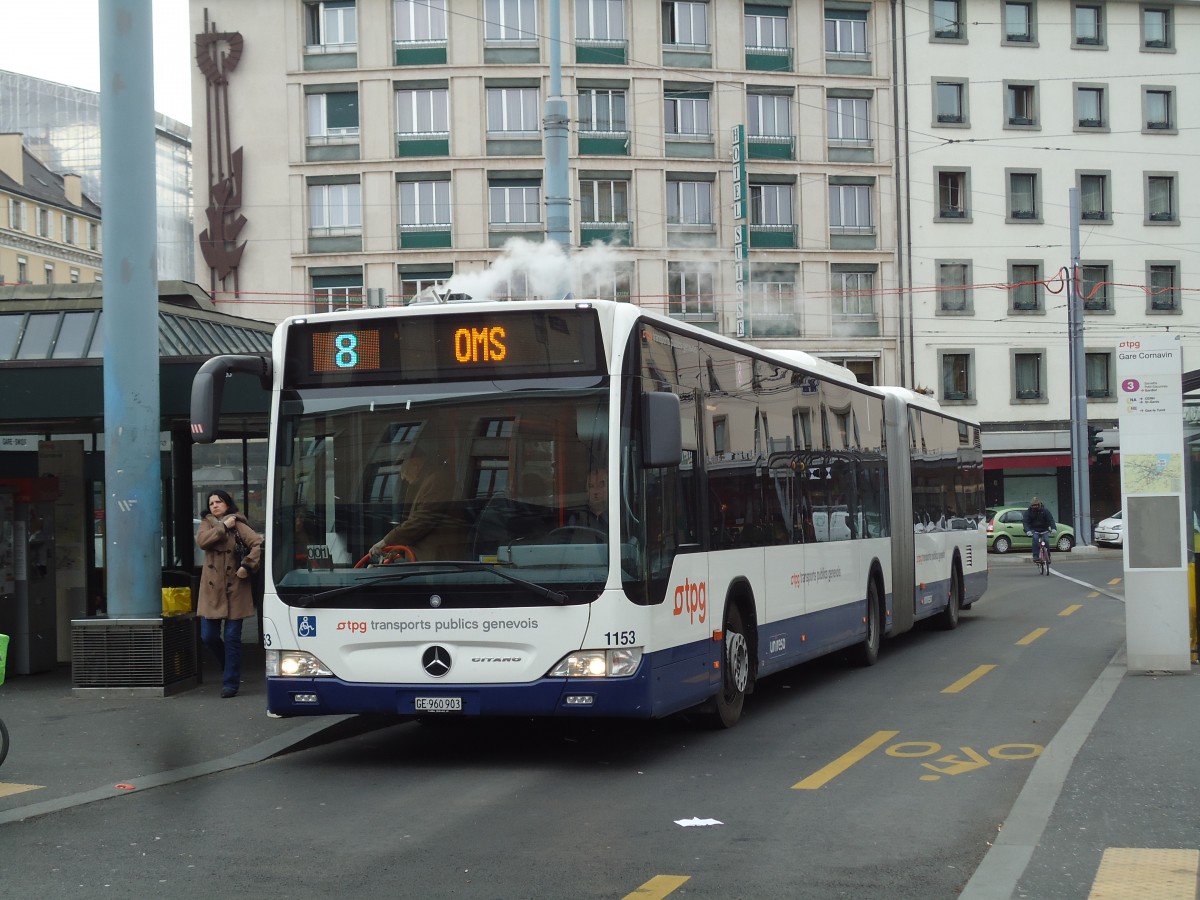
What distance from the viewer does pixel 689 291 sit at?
51625mm

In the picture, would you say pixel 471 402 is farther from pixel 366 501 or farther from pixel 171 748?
pixel 171 748

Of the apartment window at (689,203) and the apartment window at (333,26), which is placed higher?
the apartment window at (333,26)

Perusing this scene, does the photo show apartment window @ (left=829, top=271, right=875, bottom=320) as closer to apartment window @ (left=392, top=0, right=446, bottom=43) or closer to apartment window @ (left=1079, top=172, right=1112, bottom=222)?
apartment window @ (left=1079, top=172, right=1112, bottom=222)

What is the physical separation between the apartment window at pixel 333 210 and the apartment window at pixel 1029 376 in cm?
2312

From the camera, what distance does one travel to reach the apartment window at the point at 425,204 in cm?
5056

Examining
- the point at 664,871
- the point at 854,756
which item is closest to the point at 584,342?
the point at 854,756

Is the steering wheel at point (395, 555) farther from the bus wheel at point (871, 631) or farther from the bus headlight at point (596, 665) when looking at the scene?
the bus wheel at point (871, 631)

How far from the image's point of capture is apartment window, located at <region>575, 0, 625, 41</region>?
51.6 meters

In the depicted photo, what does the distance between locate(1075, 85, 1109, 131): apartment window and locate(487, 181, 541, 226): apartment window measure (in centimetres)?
2002

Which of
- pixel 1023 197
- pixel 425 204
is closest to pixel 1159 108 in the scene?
pixel 1023 197

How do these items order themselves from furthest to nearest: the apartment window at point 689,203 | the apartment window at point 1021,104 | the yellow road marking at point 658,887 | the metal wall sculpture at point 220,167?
1. the apartment window at point 1021,104
2. the apartment window at point 689,203
3. the metal wall sculpture at point 220,167
4. the yellow road marking at point 658,887

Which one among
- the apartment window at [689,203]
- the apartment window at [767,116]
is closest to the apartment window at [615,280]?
the apartment window at [689,203]

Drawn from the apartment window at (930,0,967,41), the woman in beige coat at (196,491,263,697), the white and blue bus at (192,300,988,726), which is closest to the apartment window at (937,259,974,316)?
the apartment window at (930,0,967,41)

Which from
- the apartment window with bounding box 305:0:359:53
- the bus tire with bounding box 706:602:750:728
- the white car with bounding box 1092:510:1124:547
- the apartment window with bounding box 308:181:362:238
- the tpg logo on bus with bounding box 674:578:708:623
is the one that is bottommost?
the white car with bounding box 1092:510:1124:547
